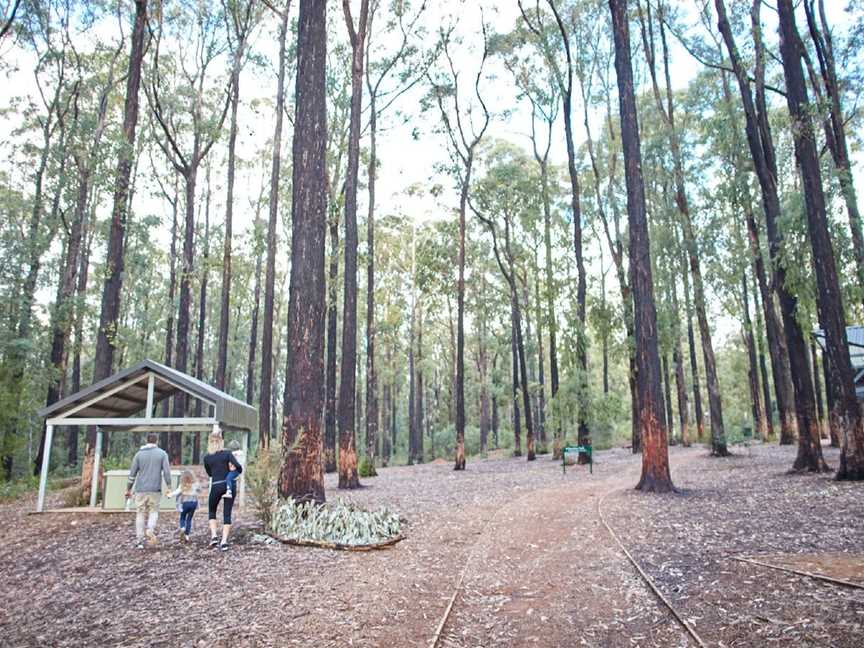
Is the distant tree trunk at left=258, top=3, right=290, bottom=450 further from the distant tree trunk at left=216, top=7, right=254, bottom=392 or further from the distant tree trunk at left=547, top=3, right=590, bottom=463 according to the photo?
the distant tree trunk at left=547, top=3, right=590, bottom=463

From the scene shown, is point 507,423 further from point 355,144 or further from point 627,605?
point 627,605

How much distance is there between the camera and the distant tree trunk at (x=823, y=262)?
1093 centimetres

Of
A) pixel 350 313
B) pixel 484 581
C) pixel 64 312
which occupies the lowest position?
pixel 484 581

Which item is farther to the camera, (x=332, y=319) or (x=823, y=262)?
(x=332, y=319)

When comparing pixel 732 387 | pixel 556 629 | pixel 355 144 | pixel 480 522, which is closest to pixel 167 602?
pixel 556 629

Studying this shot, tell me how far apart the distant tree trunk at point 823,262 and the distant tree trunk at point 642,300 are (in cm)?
327

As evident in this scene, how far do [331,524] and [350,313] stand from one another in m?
9.00

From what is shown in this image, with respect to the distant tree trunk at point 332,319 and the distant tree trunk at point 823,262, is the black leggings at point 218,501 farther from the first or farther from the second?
the distant tree trunk at point 332,319

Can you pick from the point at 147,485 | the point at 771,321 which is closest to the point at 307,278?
the point at 147,485

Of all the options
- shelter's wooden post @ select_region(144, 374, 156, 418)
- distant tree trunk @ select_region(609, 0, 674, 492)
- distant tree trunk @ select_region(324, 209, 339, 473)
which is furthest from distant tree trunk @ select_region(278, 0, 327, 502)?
distant tree trunk @ select_region(324, 209, 339, 473)

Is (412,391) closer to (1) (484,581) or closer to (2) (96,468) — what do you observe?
A: (2) (96,468)

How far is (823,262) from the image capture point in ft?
37.7

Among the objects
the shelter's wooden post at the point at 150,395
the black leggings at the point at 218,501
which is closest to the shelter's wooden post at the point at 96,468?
the shelter's wooden post at the point at 150,395

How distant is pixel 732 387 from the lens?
52.0m
